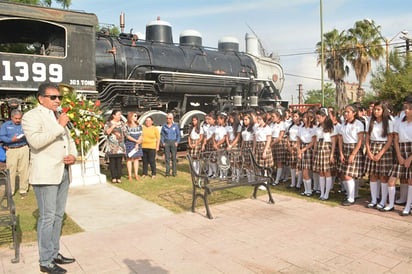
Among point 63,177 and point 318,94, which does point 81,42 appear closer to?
point 63,177

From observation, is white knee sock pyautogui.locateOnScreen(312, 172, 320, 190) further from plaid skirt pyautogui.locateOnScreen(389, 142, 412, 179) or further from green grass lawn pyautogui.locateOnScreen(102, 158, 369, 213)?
plaid skirt pyautogui.locateOnScreen(389, 142, 412, 179)

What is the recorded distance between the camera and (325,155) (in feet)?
19.2

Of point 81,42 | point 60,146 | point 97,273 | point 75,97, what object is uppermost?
point 81,42

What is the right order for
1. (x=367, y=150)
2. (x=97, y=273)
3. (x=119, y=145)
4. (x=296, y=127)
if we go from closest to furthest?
(x=97, y=273) → (x=367, y=150) → (x=296, y=127) → (x=119, y=145)

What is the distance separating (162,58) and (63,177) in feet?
25.9

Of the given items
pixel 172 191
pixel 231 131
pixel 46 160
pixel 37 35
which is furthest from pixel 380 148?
pixel 37 35

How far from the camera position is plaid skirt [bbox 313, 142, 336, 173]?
5820 mm

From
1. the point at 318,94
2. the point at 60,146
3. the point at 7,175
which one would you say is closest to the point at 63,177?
the point at 60,146

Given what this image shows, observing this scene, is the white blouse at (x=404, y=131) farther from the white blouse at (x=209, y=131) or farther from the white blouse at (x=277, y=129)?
the white blouse at (x=209, y=131)

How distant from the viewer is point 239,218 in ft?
15.9

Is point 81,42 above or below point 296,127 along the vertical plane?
above

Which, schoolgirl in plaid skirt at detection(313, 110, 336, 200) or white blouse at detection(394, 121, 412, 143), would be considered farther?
schoolgirl in plaid skirt at detection(313, 110, 336, 200)

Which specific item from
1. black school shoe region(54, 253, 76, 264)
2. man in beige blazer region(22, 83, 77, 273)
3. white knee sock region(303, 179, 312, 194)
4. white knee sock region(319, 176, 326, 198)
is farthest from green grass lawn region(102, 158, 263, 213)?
man in beige blazer region(22, 83, 77, 273)

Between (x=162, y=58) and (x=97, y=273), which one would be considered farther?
(x=162, y=58)
